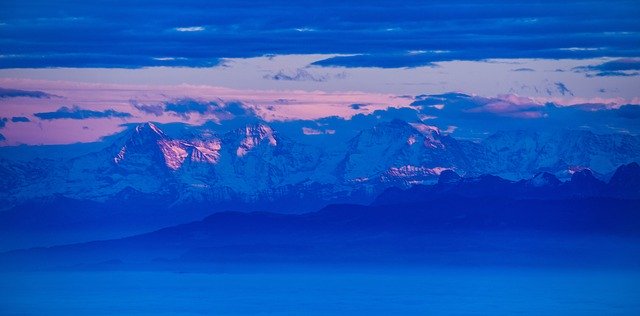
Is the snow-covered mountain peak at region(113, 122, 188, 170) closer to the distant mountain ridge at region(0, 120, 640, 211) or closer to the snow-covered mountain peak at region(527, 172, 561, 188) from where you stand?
the distant mountain ridge at region(0, 120, 640, 211)

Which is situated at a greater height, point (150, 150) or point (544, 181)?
point (150, 150)

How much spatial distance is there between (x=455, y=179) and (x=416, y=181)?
8549 millimetres

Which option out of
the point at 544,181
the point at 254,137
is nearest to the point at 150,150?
the point at 254,137

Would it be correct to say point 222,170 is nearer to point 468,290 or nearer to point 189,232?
point 189,232

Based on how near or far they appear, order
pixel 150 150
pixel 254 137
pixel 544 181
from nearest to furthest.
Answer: pixel 544 181
pixel 150 150
pixel 254 137

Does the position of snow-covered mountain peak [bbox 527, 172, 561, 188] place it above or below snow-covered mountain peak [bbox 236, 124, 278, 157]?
below

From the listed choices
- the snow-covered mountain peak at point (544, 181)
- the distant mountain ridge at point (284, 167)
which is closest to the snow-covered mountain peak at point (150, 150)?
the distant mountain ridge at point (284, 167)

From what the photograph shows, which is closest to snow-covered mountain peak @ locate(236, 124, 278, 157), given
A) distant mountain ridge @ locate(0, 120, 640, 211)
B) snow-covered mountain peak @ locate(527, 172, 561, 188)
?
distant mountain ridge @ locate(0, 120, 640, 211)

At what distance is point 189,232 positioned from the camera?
83312 mm

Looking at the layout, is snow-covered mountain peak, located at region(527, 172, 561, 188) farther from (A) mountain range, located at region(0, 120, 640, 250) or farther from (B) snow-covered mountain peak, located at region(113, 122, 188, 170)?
(B) snow-covered mountain peak, located at region(113, 122, 188, 170)

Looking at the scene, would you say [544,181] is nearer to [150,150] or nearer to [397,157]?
[397,157]

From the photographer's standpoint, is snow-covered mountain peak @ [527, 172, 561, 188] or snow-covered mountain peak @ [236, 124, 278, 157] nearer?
snow-covered mountain peak @ [527, 172, 561, 188]

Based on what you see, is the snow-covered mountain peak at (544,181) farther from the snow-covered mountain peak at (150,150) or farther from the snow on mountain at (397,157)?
the snow-covered mountain peak at (150,150)

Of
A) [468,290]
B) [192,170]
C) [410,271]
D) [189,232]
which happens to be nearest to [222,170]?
[192,170]
